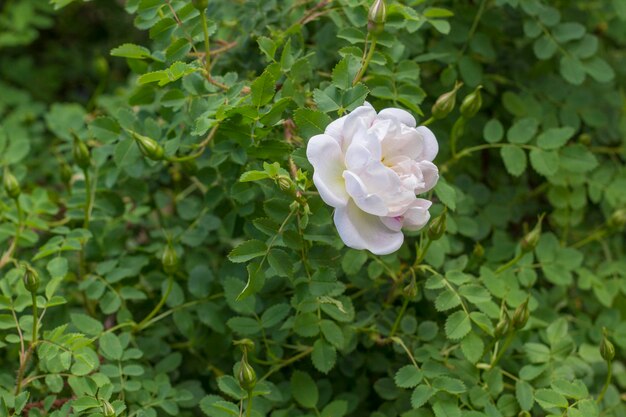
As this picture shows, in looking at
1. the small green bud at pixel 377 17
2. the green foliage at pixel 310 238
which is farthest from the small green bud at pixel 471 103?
the small green bud at pixel 377 17

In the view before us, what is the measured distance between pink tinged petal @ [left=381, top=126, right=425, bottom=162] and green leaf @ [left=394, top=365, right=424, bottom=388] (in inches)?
13.9

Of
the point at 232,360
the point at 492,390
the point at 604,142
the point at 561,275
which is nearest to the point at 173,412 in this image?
the point at 232,360

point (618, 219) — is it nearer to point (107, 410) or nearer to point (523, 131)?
point (523, 131)

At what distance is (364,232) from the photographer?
1031mm

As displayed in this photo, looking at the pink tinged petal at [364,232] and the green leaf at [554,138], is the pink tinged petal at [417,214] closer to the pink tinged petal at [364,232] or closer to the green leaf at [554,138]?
the pink tinged petal at [364,232]

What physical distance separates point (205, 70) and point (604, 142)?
0.97 m

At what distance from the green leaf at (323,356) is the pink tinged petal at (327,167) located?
11.7 inches

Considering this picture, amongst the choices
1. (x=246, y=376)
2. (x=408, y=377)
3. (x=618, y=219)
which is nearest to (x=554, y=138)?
(x=618, y=219)

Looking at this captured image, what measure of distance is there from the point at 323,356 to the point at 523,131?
0.60 m

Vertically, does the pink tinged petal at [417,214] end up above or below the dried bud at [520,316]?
above

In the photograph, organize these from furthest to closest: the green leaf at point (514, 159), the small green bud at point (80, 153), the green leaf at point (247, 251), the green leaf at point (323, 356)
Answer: the green leaf at point (514, 159)
the small green bud at point (80, 153)
the green leaf at point (323, 356)
the green leaf at point (247, 251)

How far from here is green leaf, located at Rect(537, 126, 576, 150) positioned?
144 cm

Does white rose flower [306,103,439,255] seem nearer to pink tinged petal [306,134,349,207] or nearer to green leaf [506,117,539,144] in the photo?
pink tinged petal [306,134,349,207]

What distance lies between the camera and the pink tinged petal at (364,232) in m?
1.02
